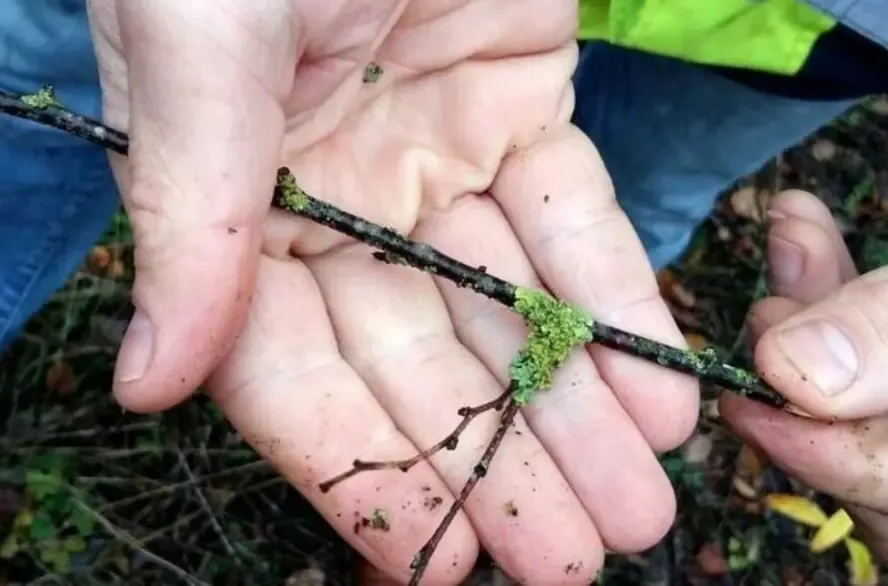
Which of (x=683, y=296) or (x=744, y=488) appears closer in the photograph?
(x=744, y=488)

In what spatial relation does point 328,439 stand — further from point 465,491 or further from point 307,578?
point 307,578

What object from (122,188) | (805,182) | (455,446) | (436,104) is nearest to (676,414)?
(455,446)

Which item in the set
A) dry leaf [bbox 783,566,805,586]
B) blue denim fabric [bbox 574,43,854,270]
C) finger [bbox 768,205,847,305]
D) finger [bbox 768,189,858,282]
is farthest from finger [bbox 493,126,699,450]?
dry leaf [bbox 783,566,805,586]

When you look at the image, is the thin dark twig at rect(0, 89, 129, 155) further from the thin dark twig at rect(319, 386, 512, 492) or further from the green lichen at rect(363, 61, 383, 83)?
the thin dark twig at rect(319, 386, 512, 492)

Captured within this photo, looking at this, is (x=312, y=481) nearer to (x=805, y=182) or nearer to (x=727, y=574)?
(x=727, y=574)

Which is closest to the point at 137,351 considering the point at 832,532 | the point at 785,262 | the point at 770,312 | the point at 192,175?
the point at 192,175
